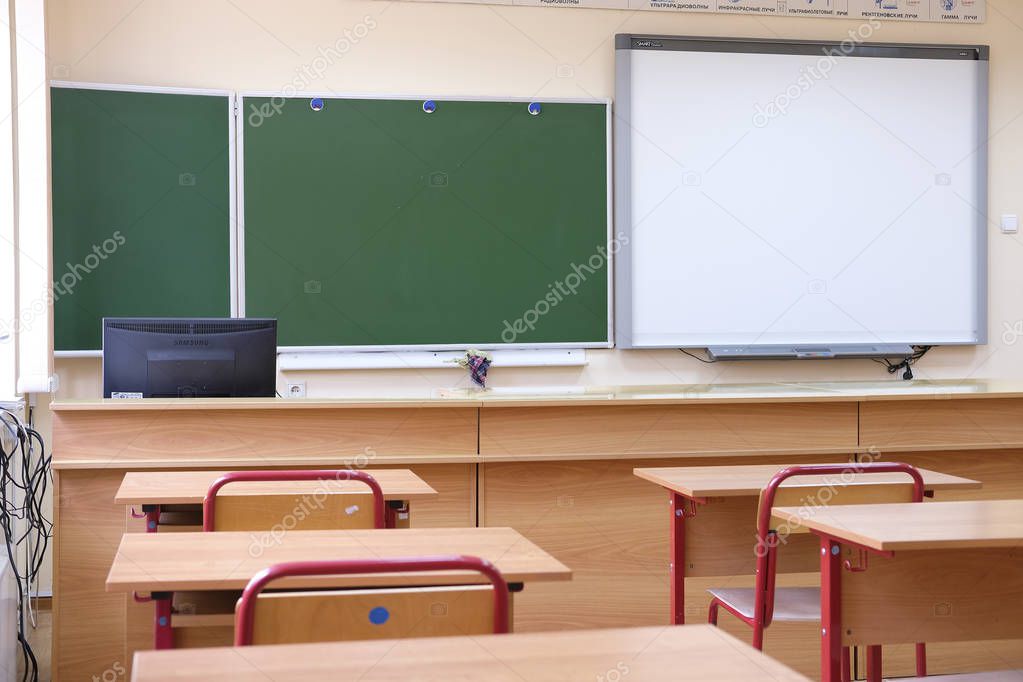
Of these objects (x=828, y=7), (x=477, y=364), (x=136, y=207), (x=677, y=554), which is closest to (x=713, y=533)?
(x=677, y=554)

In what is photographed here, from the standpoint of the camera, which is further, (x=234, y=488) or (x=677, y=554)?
(x=677, y=554)

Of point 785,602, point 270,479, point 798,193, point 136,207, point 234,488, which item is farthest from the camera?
point 798,193

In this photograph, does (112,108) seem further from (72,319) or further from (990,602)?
(990,602)

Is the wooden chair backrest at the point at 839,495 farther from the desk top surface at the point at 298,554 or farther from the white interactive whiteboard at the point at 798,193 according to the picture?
the white interactive whiteboard at the point at 798,193

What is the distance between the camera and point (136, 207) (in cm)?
468

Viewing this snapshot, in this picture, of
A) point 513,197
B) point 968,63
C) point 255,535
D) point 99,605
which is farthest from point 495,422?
point 968,63

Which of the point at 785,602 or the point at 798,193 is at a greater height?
the point at 798,193

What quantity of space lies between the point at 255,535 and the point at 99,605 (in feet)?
4.84

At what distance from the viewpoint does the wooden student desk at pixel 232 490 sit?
2.22 metres

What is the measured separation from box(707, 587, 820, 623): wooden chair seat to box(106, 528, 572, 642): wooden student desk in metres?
0.92

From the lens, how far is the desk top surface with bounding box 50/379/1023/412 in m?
3.08

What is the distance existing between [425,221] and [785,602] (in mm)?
2941

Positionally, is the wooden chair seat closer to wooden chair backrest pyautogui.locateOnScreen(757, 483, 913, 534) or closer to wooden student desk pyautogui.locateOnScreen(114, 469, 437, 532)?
wooden chair backrest pyautogui.locateOnScreen(757, 483, 913, 534)

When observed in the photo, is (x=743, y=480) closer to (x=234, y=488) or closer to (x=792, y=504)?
(x=792, y=504)
